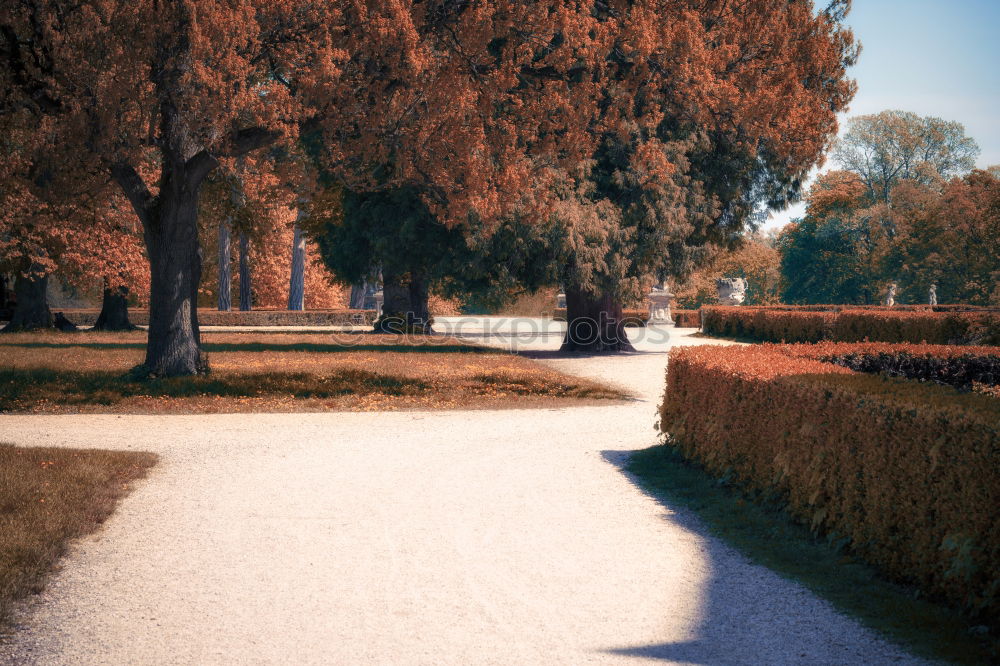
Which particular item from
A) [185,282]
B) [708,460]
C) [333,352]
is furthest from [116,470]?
[333,352]

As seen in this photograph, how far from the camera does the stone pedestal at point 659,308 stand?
156 ft

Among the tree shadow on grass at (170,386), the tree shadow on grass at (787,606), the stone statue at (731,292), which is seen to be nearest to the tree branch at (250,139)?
the tree shadow on grass at (170,386)

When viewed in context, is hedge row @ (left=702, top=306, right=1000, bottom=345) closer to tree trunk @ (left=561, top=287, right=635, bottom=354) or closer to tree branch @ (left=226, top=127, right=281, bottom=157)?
tree trunk @ (left=561, top=287, right=635, bottom=354)

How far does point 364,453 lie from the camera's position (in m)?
10.1

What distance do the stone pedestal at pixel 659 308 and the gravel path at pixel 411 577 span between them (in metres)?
38.4

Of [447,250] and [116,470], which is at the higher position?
[447,250]

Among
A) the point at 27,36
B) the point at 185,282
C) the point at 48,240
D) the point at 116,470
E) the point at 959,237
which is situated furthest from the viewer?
the point at 959,237

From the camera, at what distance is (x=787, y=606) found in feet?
17.2

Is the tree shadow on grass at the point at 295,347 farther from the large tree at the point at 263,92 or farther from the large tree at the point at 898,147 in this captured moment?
the large tree at the point at 898,147

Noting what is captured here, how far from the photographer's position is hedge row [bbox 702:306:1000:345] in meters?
22.8

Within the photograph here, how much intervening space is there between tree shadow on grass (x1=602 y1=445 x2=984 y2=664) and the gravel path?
22 mm

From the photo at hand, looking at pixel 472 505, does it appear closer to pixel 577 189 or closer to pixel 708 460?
pixel 708 460

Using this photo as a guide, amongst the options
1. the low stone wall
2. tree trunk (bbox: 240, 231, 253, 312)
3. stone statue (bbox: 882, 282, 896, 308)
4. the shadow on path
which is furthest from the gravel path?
stone statue (bbox: 882, 282, 896, 308)

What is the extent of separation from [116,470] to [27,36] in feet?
27.3
